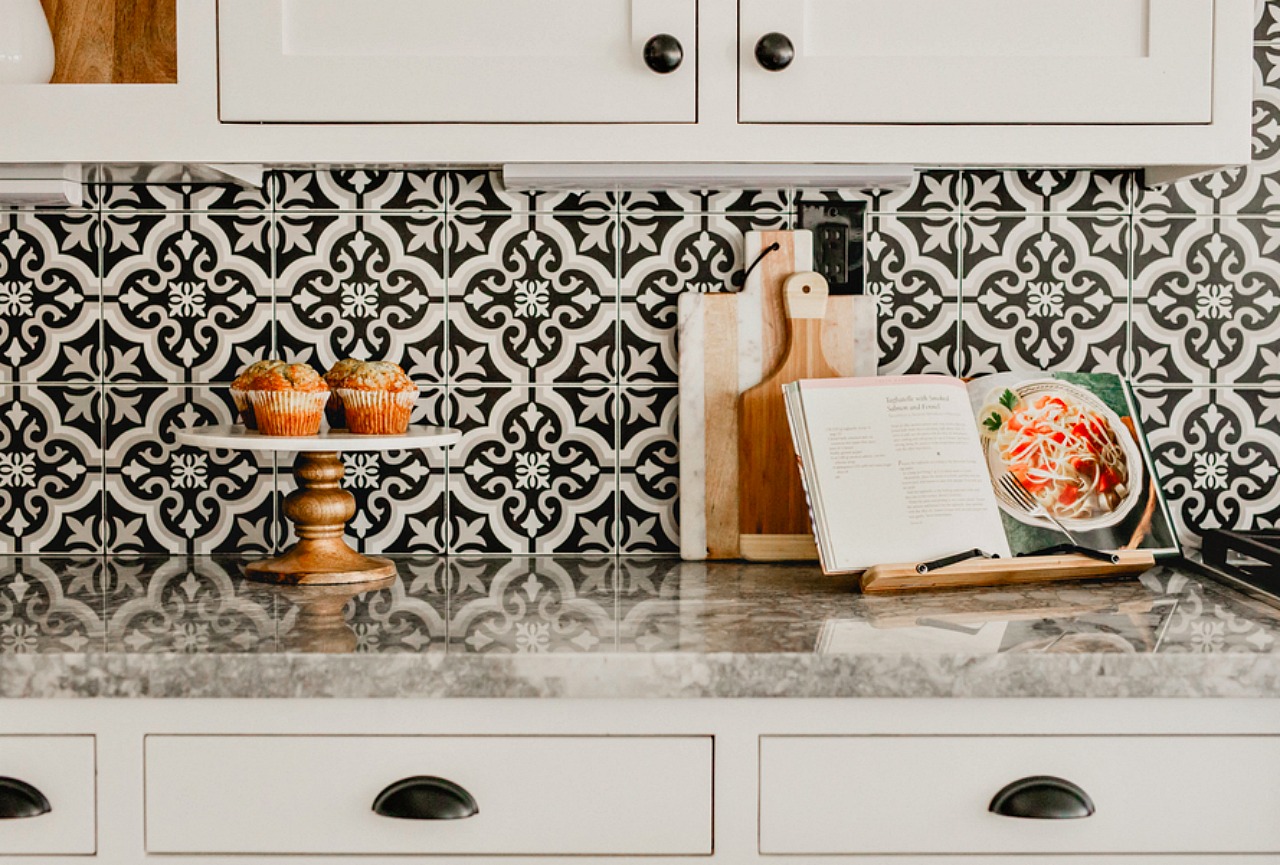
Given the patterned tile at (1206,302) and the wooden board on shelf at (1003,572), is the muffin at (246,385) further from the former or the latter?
the patterned tile at (1206,302)

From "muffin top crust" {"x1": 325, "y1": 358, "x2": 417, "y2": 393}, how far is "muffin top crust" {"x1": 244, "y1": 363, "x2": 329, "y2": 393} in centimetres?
3

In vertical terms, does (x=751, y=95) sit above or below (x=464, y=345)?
→ above

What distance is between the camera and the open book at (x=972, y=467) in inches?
55.2

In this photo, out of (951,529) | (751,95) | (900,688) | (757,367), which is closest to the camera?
(900,688)

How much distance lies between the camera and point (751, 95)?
1.28m

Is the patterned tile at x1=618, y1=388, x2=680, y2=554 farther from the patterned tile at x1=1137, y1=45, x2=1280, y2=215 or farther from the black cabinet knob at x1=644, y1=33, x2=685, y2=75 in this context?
the patterned tile at x1=1137, y1=45, x2=1280, y2=215

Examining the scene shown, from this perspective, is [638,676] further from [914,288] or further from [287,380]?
[914,288]

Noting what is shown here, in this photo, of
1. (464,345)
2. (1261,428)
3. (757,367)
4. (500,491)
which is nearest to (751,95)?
(757,367)

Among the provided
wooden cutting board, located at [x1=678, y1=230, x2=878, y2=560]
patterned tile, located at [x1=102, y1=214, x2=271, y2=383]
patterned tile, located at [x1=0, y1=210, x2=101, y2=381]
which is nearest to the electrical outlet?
wooden cutting board, located at [x1=678, y1=230, x2=878, y2=560]
